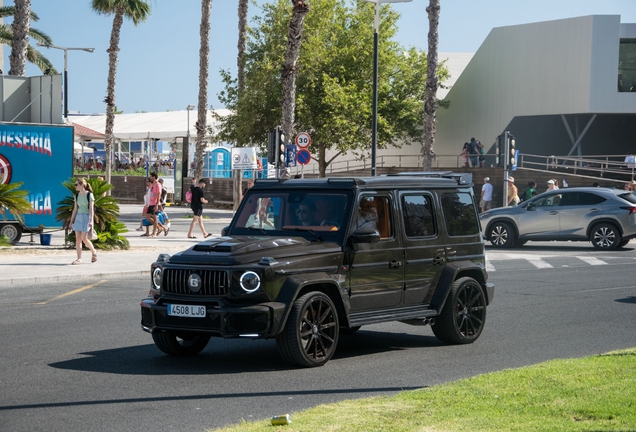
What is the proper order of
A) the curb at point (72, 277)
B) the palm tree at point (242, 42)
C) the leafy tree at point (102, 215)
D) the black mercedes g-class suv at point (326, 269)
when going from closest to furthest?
the black mercedes g-class suv at point (326, 269) → the curb at point (72, 277) → the leafy tree at point (102, 215) → the palm tree at point (242, 42)

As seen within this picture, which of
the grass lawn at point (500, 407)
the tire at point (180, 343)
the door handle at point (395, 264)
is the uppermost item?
the door handle at point (395, 264)

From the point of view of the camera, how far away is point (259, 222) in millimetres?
9773

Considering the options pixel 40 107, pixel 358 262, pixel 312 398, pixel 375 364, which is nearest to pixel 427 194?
pixel 358 262

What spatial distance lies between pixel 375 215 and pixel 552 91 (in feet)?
137

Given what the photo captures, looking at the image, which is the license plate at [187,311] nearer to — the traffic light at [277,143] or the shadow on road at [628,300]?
the shadow on road at [628,300]

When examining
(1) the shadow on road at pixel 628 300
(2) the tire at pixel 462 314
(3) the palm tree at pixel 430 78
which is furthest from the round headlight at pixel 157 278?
(3) the palm tree at pixel 430 78

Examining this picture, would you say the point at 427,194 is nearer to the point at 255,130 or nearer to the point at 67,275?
the point at 67,275

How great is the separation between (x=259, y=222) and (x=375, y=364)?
190cm

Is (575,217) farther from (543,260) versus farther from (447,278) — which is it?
(447,278)

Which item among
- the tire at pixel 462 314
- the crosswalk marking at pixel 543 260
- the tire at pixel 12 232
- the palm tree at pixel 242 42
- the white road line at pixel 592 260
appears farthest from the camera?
the palm tree at pixel 242 42

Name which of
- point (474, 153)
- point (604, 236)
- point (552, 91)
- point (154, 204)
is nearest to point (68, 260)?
point (154, 204)

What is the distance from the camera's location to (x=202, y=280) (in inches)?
338

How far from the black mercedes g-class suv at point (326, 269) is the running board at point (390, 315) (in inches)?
0.5

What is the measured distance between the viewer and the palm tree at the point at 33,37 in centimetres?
4528
